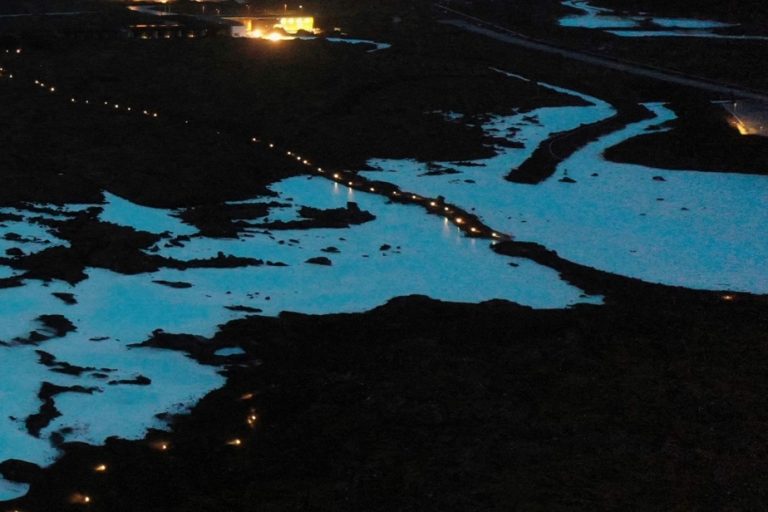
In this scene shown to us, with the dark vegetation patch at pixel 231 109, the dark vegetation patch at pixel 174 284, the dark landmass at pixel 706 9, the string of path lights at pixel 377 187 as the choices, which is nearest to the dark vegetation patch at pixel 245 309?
the dark vegetation patch at pixel 174 284

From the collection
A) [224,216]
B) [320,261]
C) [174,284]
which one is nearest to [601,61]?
[224,216]

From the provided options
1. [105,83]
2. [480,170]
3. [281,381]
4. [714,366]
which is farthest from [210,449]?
[105,83]

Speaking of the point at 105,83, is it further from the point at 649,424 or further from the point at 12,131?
the point at 649,424

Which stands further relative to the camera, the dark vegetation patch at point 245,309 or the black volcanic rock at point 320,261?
the black volcanic rock at point 320,261

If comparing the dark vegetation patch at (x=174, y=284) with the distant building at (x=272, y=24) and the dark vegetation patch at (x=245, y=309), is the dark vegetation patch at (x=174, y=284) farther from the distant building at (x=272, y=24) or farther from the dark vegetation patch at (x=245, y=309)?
the distant building at (x=272, y=24)

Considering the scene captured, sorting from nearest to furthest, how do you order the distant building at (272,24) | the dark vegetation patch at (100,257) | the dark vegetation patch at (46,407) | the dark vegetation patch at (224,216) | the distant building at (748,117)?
the dark vegetation patch at (46,407) → the dark vegetation patch at (100,257) → the dark vegetation patch at (224,216) → the distant building at (748,117) → the distant building at (272,24)

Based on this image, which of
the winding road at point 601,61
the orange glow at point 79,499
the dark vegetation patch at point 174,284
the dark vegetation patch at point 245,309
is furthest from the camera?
the winding road at point 601,61

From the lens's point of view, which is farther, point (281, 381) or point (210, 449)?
point (281, 381)
